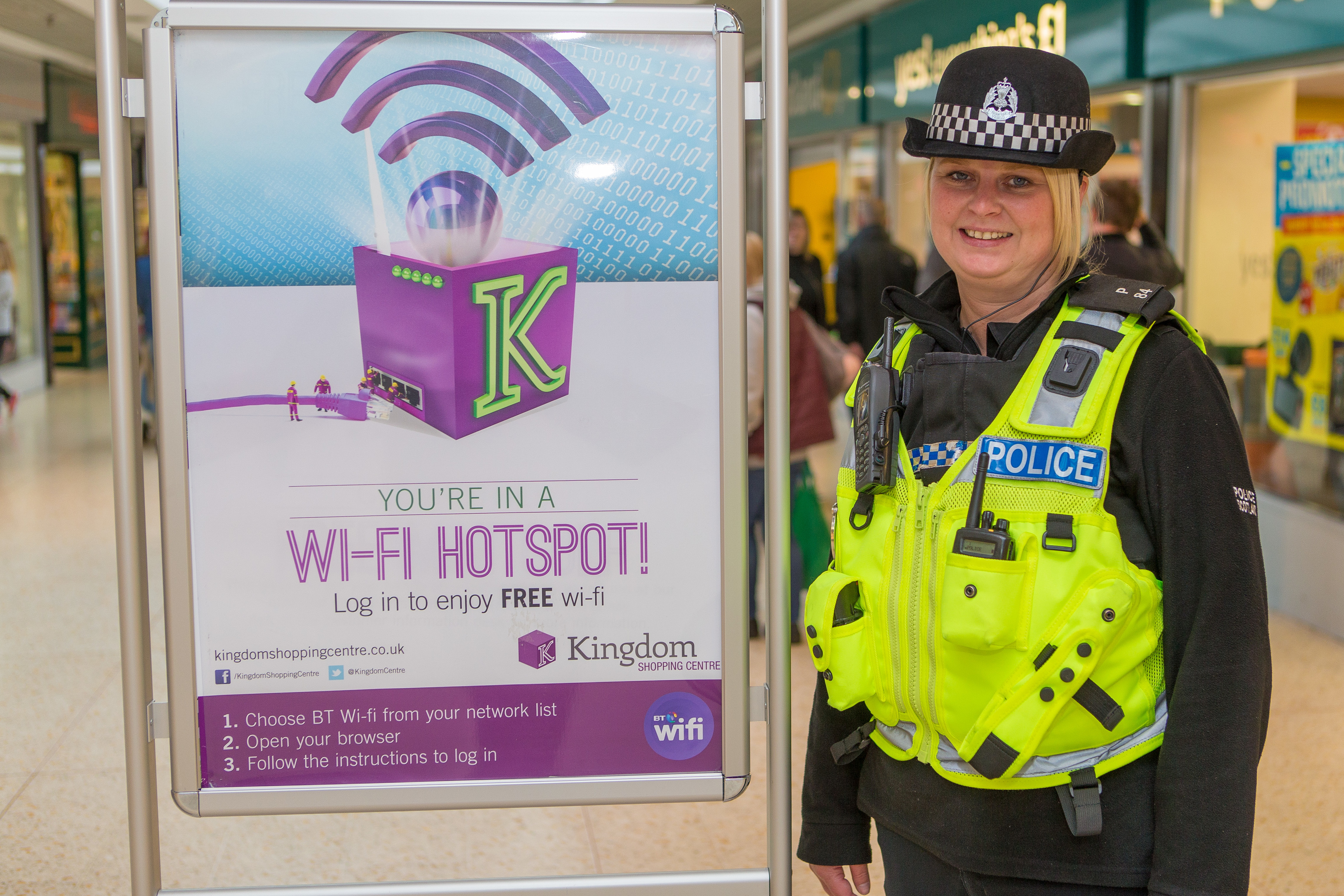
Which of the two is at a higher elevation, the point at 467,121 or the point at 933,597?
the point at 467,121

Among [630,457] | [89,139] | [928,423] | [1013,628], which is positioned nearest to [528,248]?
[630,457]

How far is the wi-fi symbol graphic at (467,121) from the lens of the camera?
1532 mm

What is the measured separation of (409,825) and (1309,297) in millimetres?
4197

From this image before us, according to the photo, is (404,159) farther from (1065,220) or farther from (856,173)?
(856,173)

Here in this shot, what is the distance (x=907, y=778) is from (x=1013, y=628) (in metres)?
0.29

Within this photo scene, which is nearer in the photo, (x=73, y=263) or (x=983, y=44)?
(x=983, y=44)

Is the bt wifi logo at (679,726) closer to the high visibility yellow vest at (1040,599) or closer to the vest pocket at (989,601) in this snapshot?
the high visibility yellow vest at (1040,599)

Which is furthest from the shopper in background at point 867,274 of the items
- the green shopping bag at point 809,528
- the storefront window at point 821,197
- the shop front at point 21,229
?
the shop front at point 21,229

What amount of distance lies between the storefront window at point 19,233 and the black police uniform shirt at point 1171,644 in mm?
14631

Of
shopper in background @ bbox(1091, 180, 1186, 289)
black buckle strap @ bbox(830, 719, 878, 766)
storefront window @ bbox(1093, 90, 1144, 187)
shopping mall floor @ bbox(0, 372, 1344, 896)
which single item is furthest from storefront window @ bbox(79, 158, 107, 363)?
black buckle strap @ bbox(830, 719, 878, 766)

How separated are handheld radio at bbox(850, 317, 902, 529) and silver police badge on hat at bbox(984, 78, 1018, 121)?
12.9 inches

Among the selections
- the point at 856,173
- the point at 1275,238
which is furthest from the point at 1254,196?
the point at 856,173

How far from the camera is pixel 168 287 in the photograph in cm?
152

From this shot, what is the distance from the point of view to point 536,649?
1614 mm
